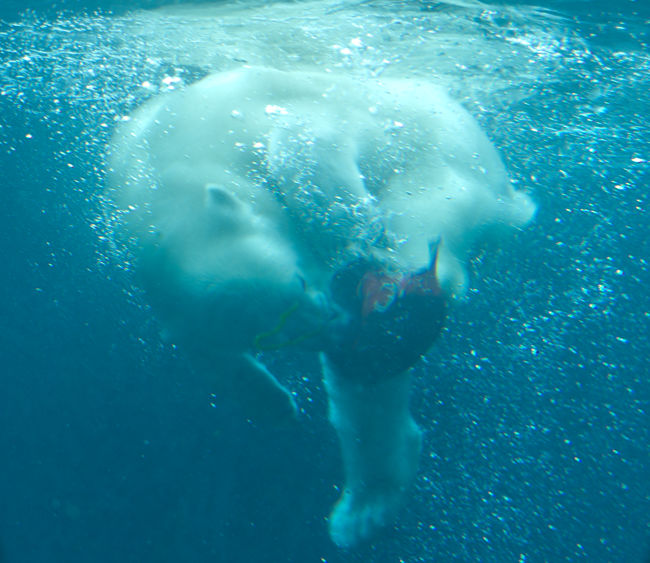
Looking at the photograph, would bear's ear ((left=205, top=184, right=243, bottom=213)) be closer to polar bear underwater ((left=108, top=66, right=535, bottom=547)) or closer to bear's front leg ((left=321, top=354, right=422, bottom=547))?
polar bear underwater ((left=108, top=66, right=535, bottom=547))

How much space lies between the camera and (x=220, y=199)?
3250mm

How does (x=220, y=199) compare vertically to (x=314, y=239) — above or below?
above

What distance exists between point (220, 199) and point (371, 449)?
1.92m

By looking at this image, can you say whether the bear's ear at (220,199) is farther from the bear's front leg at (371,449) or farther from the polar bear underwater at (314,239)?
the bear's front leg at (371,449)

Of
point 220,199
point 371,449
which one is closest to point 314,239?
point 220,199

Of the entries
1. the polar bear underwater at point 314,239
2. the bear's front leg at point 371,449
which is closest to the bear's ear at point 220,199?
the polar bear underwater at point 314,239

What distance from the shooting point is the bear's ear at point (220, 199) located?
3238 mm

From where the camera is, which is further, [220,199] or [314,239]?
[314,239]

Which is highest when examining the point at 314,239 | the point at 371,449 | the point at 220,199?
the point at 220,199

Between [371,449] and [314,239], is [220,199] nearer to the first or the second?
[314,239]

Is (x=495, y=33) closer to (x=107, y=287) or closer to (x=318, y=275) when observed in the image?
(x=318, y=275)

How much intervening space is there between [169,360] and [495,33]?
5533 millimetres

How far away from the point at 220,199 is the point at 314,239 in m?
0.67

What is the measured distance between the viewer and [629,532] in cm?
1140
